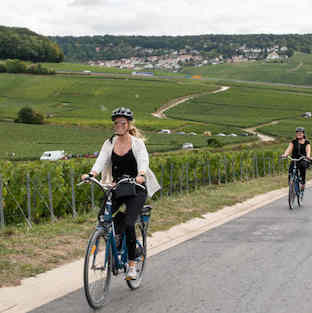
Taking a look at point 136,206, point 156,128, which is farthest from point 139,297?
point 156,128

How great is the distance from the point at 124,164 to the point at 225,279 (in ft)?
6.88

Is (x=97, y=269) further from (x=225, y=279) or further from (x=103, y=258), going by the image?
(x=225, y=279)

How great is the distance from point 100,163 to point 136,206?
2.03ft

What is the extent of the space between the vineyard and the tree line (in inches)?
5872

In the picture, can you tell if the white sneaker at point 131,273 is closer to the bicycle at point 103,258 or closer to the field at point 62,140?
the bicycle at point 103,258

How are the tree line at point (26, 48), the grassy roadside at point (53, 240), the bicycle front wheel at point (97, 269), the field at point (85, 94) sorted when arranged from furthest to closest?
the tree line at point (26, 48) → the field at point (85, 94) → the grassy roadside at point (53, 240) → the bicycle front wheel at point (97, 269)

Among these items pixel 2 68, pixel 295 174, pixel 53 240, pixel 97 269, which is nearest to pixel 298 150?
pixel 295 174

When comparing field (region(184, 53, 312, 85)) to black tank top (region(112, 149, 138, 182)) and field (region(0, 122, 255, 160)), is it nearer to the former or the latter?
field (region(0, 122, 255, 160))

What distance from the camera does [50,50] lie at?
173500 mm

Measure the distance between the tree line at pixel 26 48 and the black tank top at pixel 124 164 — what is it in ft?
553

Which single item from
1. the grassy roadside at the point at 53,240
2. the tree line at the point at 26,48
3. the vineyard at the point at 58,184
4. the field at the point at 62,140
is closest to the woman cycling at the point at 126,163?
the grassy roadside at the point at 53,240

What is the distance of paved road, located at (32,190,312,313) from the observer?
21.4 feet

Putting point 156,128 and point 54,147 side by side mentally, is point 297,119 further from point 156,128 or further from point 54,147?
point 54,147

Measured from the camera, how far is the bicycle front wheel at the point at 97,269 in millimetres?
6090
